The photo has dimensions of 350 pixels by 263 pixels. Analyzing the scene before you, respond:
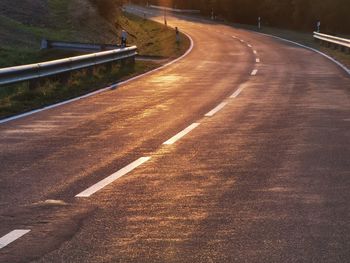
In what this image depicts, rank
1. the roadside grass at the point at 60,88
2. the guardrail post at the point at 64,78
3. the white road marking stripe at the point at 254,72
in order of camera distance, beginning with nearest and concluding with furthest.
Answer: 1. the roadside grass at the point at 60,88
2. the guardrail post at the point at 64,78
3. the white road marking stripe at the point at 254,72

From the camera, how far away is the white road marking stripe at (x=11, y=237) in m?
4.96

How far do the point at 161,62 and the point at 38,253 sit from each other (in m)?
22.2

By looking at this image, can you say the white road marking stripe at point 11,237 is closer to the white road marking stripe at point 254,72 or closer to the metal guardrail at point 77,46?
the white road marking stripe at point 254,72

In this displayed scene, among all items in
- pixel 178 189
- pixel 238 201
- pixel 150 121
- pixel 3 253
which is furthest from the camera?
pixel 150 121

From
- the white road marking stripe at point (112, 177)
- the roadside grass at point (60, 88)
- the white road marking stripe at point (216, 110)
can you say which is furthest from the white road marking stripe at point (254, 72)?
the white road marking stripe at point (112, 177)

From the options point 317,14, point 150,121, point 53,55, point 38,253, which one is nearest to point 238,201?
point 38,253

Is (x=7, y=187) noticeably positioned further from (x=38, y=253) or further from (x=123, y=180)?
(x=38, y=253)

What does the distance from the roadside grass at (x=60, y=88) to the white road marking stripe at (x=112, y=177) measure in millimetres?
5122

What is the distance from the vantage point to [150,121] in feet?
37.8

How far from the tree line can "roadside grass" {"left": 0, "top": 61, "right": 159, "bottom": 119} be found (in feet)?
148

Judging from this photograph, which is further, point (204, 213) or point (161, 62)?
point (161, 62)

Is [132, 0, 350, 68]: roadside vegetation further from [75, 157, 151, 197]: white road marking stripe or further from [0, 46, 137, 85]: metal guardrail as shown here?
[75, 157, 151, 197]: white road marking stripe

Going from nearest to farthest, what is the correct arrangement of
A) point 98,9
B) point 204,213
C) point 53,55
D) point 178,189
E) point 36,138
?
point 204,213 → point 178,189 → point 36,138 → point 53,55 → point 98,9

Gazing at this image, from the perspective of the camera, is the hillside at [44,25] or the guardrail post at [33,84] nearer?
the guardrail post at [33,84]
